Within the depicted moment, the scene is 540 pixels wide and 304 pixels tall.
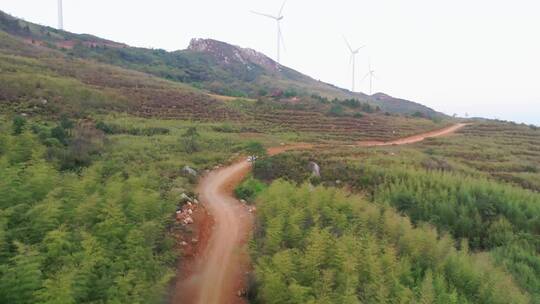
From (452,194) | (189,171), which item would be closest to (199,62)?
(189,171)

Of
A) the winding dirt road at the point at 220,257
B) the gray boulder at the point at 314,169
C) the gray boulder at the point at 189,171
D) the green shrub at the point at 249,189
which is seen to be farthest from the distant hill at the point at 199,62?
the winding dirt road at the point at 220,257

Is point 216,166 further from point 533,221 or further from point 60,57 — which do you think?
point 60,57

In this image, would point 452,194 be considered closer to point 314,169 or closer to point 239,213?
point 314,169

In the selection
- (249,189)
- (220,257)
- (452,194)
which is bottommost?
(220,257)

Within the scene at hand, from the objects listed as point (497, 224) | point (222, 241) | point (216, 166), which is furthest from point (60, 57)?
point (497, 224)

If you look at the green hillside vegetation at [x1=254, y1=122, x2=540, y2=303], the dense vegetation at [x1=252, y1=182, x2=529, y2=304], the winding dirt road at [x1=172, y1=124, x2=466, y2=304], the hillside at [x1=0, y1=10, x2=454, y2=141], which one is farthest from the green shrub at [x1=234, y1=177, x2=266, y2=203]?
the hillside at [x1=0, y1=10, x2=454, y2=141]

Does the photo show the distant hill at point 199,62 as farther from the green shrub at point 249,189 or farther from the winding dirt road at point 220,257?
the winding dirt road at point 220,257

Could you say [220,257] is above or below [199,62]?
below
